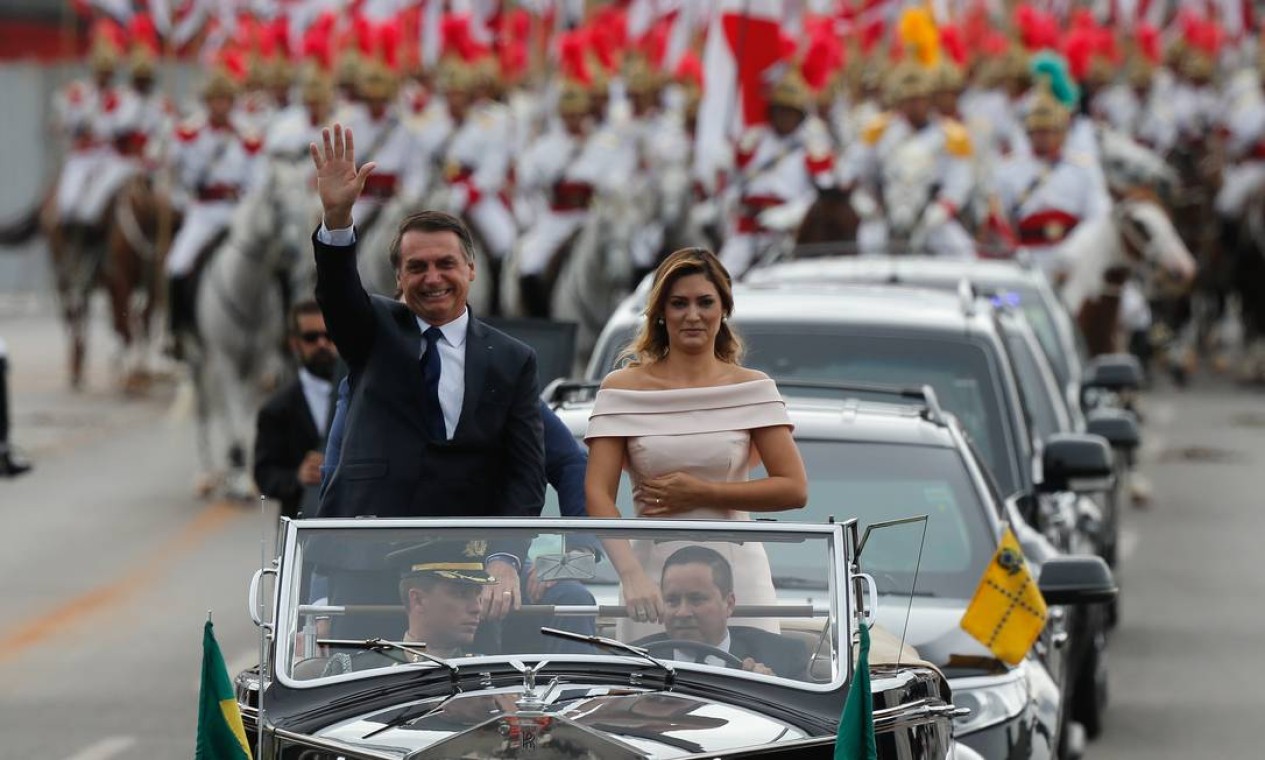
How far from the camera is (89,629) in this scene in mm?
13430

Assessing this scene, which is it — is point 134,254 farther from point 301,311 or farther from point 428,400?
point 428,400

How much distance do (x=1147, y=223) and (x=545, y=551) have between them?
14608mm

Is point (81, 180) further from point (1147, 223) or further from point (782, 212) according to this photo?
point (1147, 223)

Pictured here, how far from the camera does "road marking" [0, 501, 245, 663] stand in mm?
13125

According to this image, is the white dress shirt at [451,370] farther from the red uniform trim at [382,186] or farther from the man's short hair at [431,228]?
the red uniform trim at [382,186]

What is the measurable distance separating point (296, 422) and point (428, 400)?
3.98 meters

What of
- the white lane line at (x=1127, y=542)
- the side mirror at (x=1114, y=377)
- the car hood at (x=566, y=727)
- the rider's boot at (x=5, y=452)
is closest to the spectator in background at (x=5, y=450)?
the rider's boot at (x=5, y=452)

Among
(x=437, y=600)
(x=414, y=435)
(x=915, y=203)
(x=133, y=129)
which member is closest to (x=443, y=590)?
(x=437, y=600)

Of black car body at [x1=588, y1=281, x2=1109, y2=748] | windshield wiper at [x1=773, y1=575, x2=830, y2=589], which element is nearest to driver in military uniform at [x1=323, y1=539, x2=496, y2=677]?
windshield wiper at [x1=773, y1=575, x2=830, y2=589]

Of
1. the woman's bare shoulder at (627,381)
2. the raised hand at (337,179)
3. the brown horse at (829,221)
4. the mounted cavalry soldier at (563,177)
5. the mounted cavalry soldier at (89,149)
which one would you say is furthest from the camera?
the mounted cavalry soldier at (89,149)

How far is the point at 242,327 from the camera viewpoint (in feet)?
64.7

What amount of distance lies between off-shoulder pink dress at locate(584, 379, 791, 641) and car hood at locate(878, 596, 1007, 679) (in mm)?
865

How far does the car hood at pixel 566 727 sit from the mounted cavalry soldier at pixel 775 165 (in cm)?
1595

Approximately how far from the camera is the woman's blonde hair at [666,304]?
698 centimetres
